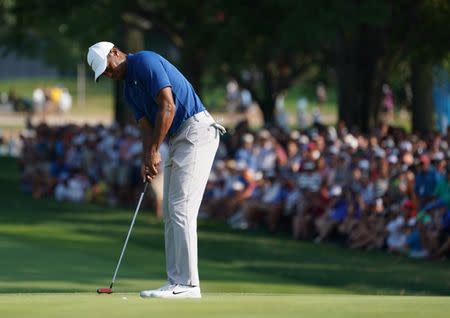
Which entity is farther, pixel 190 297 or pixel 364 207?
pixel 364 207

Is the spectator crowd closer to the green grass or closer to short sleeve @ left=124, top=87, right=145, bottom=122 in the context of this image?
the green grass

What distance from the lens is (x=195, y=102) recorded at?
9.99 m

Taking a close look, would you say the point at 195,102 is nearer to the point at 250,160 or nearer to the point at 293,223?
the point at 293,223

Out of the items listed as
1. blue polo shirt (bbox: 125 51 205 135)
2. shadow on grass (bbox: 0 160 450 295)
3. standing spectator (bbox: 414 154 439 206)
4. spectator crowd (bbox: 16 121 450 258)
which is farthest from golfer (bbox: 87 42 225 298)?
standing spectator (bbox: 414 154 439 206)

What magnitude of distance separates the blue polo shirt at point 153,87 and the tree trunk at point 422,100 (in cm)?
2357

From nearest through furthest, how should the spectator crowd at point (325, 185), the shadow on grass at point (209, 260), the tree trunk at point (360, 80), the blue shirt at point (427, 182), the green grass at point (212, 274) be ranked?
the green grass at point (212, 274)
the shadow on grass at point (209, 260)
the blue shirt at point (427, 182)
the spectator crowd at point (325, 185)
the tree trunk at point (360, 80)

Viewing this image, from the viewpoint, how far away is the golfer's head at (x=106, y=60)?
970cm

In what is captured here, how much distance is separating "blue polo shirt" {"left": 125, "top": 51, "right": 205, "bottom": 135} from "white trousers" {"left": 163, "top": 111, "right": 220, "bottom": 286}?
0.28 feet

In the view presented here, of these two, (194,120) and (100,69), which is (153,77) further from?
(194,120)

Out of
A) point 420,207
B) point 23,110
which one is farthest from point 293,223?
point 23,110

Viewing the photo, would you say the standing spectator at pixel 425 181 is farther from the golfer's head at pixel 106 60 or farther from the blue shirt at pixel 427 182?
the golfer's head at pixel 106 60

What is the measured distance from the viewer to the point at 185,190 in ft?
32.3

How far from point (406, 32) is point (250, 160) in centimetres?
578

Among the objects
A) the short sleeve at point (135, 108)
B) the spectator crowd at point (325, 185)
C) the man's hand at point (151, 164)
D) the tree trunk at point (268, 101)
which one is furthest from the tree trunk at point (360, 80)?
the man's hand at point (151, 164)
